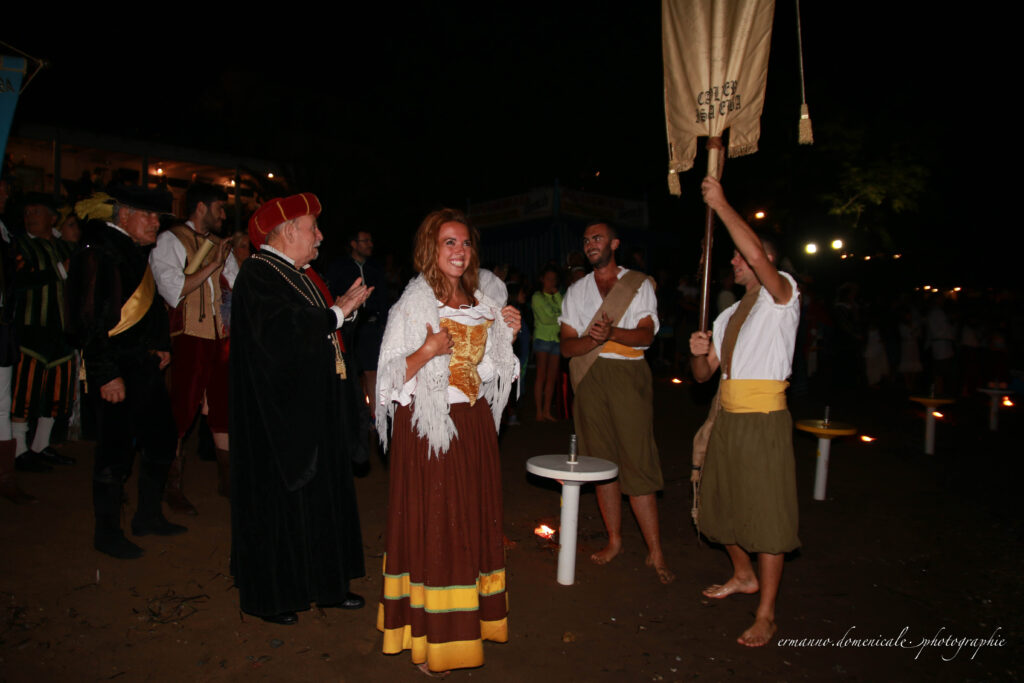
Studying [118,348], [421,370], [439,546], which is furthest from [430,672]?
[118,348]

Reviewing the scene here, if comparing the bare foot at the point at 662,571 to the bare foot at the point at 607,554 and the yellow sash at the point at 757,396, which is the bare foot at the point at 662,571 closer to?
the bare foot at the point at 607,554

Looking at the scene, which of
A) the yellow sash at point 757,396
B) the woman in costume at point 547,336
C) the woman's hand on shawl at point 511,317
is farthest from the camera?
the woman in costume at point 547,336

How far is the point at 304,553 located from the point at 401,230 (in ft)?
76.9

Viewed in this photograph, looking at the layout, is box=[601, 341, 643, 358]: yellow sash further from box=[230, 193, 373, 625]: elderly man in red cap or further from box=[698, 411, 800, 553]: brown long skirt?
box=[230, 193, 373, 625]: elderly man in red cap

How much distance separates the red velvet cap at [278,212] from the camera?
11.5ft

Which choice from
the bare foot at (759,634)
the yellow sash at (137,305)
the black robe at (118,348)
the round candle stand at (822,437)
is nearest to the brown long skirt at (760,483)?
the bare foot at (759,634)

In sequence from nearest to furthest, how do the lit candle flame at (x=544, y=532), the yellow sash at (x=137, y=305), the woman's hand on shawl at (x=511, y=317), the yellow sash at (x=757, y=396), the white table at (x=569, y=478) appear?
the woman's hand on shawl at (x=511, y=317)
the yellow sash at (x=757, y=396)
the white table at (x=569, y=478)
the yellow sash at (x=137, y=305)
the lit candle flame at (x=544, y=532)

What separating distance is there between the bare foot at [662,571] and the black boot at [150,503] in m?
3.42

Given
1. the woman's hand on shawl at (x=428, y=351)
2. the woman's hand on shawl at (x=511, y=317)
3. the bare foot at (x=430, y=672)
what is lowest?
the bare foot at (x=430, y=672)

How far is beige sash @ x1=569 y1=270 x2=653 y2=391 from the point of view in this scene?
4.42 metres

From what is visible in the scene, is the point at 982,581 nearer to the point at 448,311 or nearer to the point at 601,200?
the point at 448,311

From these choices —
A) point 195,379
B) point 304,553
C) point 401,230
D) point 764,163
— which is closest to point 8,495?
point 195,379

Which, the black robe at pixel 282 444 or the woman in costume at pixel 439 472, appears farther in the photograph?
the black robe at pixel 282 444

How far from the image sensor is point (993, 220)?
25.9 meters
